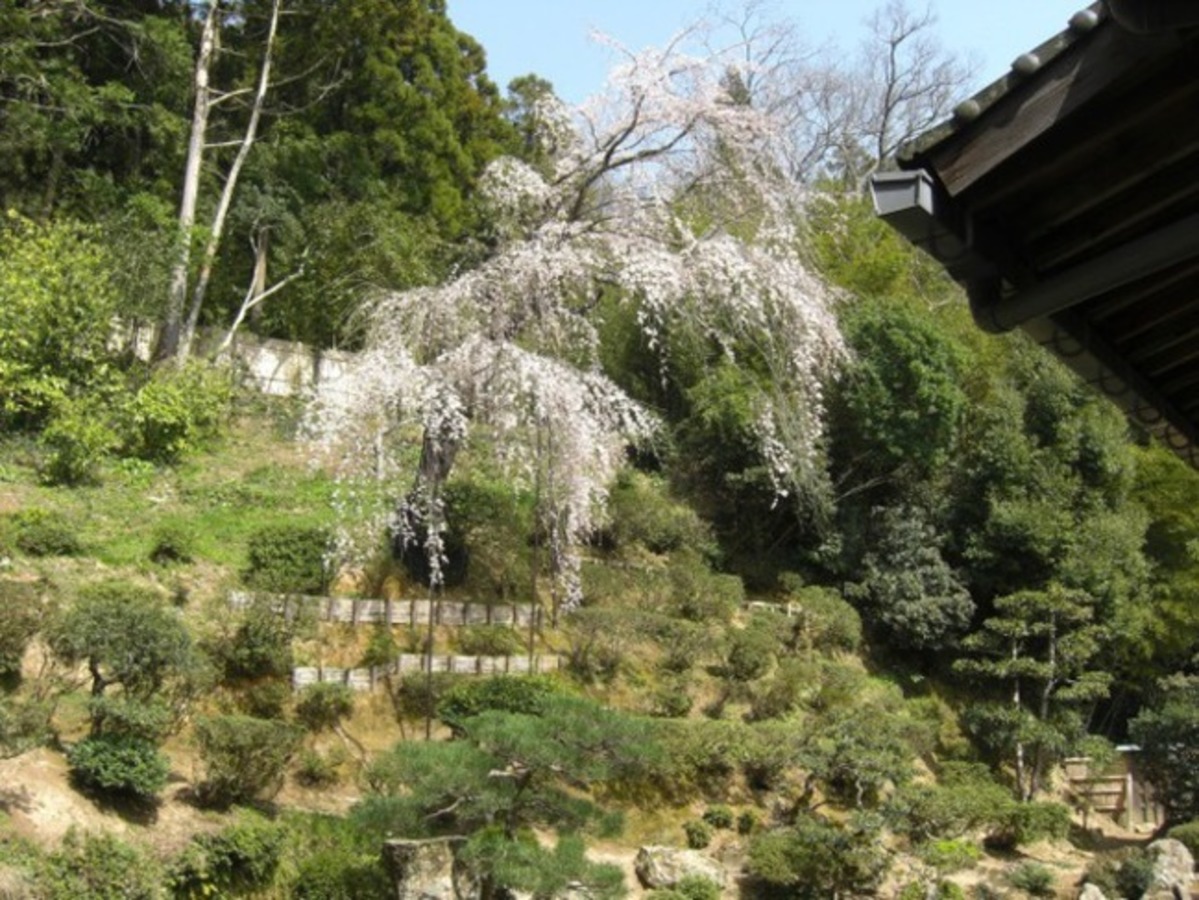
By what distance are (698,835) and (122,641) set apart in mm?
5596

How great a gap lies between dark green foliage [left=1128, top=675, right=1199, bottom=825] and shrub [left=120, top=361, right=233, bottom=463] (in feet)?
41.5

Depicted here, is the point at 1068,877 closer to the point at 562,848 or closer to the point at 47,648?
the point at 562,848

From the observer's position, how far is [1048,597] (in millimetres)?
16062

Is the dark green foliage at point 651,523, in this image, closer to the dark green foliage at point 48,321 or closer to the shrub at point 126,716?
the dark green foliage at point 48,321

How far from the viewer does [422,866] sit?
8.66m

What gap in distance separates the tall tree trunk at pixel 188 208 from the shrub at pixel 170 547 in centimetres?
518

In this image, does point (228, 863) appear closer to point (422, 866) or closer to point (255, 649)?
point (422, 866)

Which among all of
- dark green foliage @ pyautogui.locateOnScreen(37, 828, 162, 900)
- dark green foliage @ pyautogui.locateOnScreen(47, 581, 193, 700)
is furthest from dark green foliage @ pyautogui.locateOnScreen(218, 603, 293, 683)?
dark green foliage @ pyautogui.locateOnScreen(37, 828, 162, 900)

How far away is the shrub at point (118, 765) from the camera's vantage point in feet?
29.2

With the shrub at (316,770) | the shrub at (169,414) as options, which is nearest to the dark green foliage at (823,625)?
the shrub at (316,770)

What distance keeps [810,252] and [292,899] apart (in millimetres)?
8642

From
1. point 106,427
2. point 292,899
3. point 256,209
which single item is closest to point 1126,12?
point 292,899

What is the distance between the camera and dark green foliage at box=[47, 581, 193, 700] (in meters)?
9.10

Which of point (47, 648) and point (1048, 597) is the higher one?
point (1048, 597)
